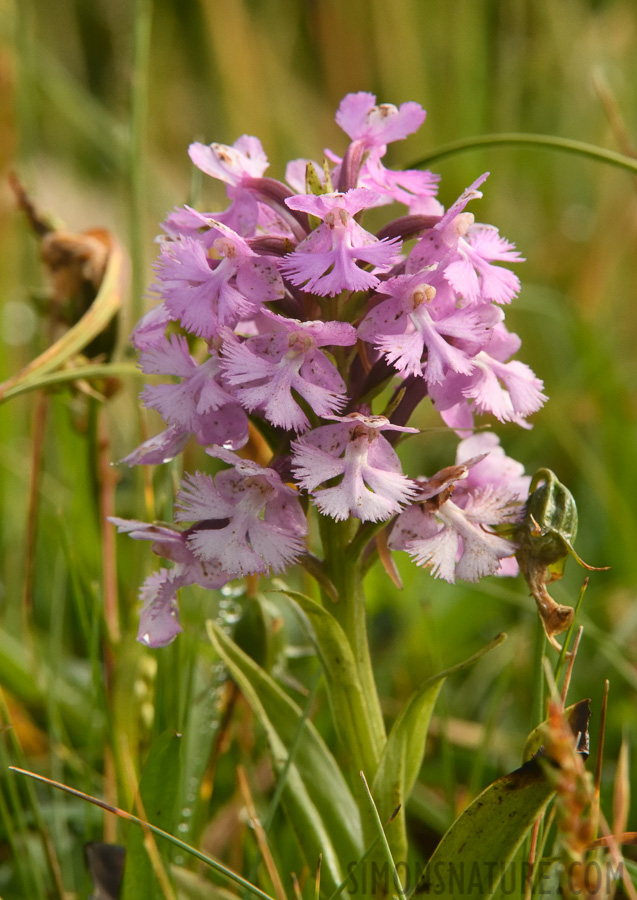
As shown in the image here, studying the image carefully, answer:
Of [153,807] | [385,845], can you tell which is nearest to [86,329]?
[153,807]

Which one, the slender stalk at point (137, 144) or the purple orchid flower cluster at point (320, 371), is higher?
the slender stalk at point (137, 144)

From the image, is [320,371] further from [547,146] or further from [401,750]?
[547,146]

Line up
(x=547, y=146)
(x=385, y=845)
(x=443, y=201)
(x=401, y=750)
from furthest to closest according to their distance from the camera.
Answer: (x=443, y=201)
(x=547, y=146)
(x=401, y=750)
(x=385, y=845)

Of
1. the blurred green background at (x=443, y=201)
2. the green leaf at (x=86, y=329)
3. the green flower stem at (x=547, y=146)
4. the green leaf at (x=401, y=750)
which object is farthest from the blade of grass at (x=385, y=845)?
the green flower stem at (x=547, y=146)

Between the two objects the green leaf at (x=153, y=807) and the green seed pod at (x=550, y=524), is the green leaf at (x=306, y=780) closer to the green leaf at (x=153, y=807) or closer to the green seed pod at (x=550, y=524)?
the green leaf at (x=153, y=807)

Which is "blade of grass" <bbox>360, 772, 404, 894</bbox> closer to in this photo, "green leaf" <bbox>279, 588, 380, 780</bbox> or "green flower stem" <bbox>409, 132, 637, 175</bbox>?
"green leaf" <bbox>279, 588, 380, 780</bbox>
